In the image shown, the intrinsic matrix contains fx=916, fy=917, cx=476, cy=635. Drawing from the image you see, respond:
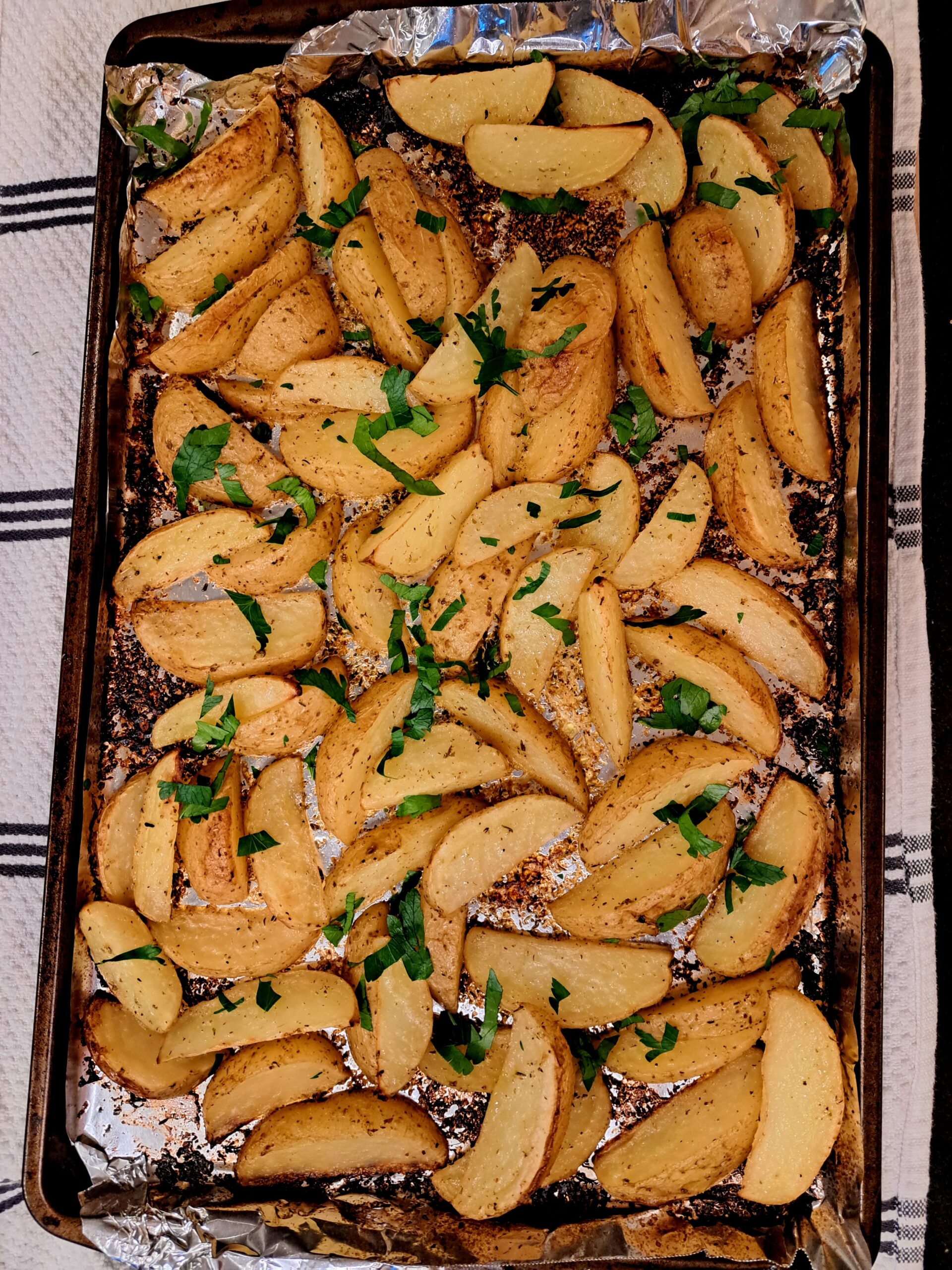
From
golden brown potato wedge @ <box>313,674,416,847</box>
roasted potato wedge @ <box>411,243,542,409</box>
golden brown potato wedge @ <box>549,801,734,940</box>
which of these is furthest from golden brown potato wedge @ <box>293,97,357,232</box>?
golden brown potato wedge @ <box>549,801,734,940</box>

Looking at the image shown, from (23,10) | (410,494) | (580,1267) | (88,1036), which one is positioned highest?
(23,10)

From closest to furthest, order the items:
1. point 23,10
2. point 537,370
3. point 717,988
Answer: point 537,370 < point 717,988 < point 23,10

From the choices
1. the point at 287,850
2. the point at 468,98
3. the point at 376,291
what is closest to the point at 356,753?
the point at 287,850

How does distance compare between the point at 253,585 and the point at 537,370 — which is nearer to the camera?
the point at 537,370

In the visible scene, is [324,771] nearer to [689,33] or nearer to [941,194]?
[689,33]

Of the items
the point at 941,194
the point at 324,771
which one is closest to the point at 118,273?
the point at 324,771

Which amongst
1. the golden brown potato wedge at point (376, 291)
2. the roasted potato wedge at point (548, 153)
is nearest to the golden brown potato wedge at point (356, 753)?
the golden brown potato wedge at point (376, 291)

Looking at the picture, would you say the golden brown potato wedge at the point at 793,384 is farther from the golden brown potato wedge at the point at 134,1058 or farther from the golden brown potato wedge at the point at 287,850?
the golden brown potato wedge at the point at 134,1058
